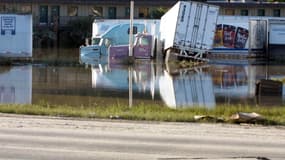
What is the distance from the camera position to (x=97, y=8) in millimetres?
74312

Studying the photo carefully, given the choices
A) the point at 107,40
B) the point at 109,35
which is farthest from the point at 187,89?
the point at 109,35

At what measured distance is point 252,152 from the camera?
34.3 ft

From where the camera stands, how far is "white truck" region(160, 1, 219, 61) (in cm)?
4359

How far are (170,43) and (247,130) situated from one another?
31019mm

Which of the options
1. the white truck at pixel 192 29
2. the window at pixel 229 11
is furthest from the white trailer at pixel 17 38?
the window at pixel 229 11

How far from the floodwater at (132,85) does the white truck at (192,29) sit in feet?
15.6

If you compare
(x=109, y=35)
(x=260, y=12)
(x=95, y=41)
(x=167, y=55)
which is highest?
(x=260, y=12)

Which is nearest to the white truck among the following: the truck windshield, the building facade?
the truck windshield

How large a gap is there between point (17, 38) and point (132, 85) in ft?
50.9

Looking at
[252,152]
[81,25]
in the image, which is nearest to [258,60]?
[81,25]

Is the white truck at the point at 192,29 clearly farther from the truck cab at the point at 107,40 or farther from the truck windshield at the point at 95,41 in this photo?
the truck windshield at the point at 95,41

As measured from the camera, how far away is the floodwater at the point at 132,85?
22.0 metres

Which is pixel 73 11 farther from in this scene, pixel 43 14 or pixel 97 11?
pixel 43 14

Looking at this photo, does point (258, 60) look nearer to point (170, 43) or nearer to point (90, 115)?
point (170, 43)
